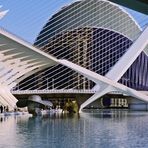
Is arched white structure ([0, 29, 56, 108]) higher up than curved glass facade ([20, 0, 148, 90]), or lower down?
lower down

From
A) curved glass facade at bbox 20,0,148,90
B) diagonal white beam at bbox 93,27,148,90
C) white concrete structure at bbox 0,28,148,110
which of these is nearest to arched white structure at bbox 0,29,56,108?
white concrete structure at bbox 0,28,148,110

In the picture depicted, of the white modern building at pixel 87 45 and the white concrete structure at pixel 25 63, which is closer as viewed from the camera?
the white concrete structure at pixel 25 63

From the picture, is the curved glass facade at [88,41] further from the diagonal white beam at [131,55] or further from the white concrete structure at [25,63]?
the white concrete structure at [25,63]

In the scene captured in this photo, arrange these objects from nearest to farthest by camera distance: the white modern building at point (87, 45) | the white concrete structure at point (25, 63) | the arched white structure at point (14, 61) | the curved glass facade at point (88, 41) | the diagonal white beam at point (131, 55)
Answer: the arched white structure at point (14, 61) → the white concrete structure at point (25, 63) → the diagonal white beam at point (131, 55) → the white modern building at point (87, 45) → the curved glass facade at point (88, 41)

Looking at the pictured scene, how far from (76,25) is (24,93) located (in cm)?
1762

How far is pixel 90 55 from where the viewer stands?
72.5 metres

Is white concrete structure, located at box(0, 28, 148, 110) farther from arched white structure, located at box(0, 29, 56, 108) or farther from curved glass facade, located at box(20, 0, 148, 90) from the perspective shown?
curved glass facade, located at box(20, 0, 148, 90)

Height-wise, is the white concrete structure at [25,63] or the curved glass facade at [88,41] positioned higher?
the curved glass facade at [88,41]

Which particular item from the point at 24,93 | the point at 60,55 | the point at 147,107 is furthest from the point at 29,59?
the point at 147,107

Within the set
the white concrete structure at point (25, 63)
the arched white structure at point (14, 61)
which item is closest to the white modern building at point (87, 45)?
the white concrete structure at point (25, 63)

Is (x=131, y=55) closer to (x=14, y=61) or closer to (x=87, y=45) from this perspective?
(x=14, y=61)

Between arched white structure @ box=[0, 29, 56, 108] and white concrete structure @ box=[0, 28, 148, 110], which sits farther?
white concrete structure @ box=[0, 28, 148, 110]

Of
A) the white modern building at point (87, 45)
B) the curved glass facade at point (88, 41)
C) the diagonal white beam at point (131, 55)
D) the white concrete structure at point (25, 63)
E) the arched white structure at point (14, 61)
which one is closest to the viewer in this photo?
the arched white structure at point (14, 61)

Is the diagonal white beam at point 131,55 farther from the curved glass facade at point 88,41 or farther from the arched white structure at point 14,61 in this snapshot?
the curved glass facade at point 88,41
